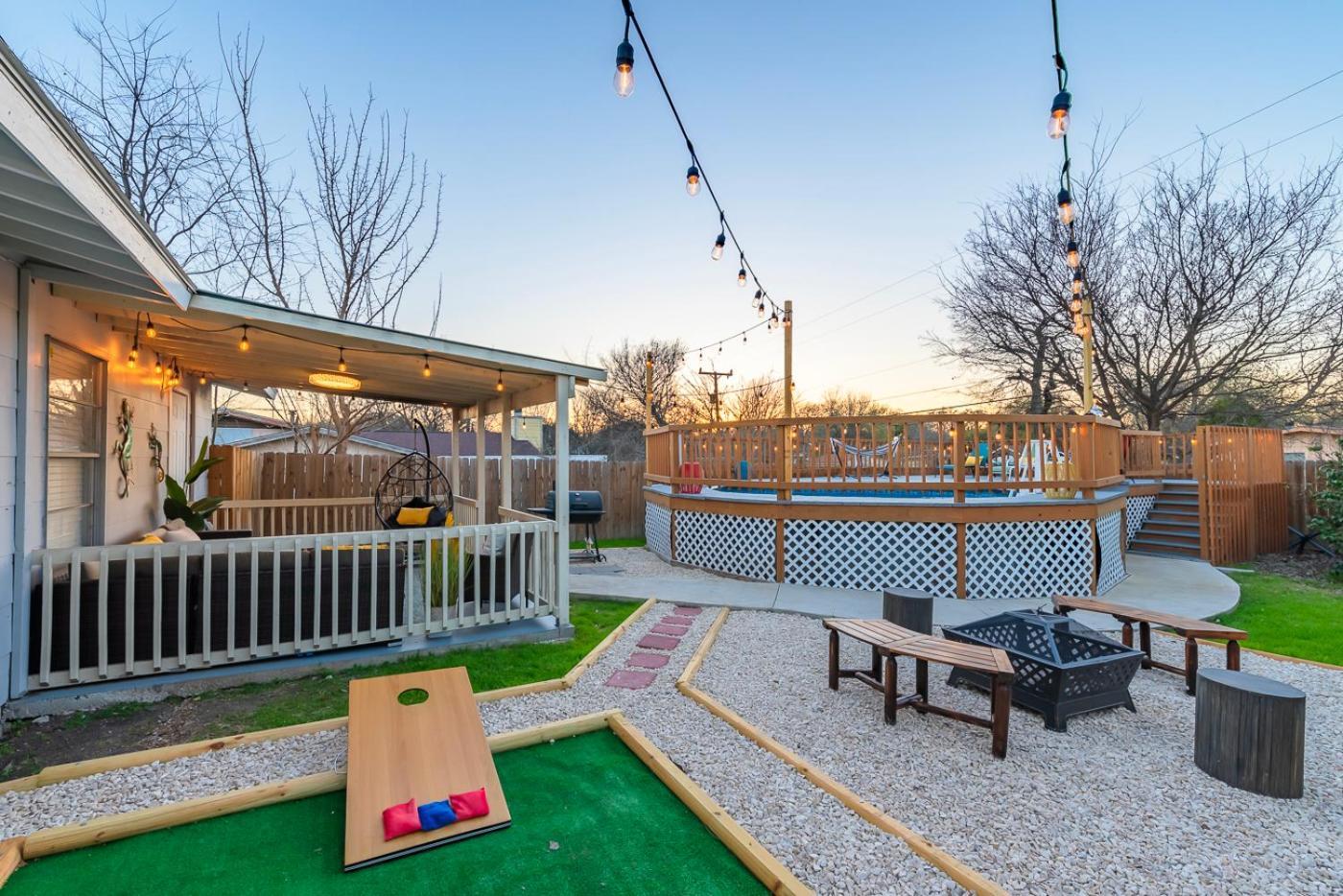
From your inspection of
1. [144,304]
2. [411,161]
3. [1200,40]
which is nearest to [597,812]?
[144,304]

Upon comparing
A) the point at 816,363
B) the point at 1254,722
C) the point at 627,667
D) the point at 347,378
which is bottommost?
the point at 627,667

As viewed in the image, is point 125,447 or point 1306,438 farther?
point 1306,438

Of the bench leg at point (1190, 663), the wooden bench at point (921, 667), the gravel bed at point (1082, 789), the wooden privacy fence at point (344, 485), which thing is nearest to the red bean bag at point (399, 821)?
the gravel bed at point (1082, 789)

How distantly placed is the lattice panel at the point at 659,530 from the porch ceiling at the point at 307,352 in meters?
3.42

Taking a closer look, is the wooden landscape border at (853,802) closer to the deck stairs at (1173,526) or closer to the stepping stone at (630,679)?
the stepping stone at (630,679)

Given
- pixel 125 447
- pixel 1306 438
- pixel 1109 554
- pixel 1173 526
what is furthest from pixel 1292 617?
pixel 1306 438

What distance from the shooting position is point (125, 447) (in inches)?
195

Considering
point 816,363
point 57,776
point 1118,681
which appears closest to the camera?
point 57,776

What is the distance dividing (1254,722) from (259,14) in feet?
Result: 44.0

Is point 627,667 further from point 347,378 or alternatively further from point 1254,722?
point 347,378

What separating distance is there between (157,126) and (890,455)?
38.1ft

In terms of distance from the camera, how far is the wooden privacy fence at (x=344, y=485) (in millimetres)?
8500

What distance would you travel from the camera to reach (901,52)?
8.06 m

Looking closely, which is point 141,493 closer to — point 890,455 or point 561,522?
point 561,522
